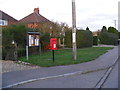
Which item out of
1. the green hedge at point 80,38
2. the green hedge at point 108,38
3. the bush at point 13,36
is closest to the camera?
the bush at point 13,36

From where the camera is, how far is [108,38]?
47125 mm

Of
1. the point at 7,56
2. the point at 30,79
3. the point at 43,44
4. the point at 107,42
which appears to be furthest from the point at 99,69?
the point at 107,42

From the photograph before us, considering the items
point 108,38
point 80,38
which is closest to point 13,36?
point 80,38

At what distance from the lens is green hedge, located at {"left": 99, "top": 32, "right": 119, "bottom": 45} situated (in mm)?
46469

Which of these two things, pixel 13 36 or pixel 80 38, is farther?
pixel 80 38

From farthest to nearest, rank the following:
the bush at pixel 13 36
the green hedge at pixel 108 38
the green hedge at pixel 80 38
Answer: the green hedge at pixel 108 38
the green hedge at pixel 80 38
the bush at pixel 13 36

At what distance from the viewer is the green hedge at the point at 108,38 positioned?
4647 cm

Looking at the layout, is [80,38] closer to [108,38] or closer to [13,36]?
[108,38]

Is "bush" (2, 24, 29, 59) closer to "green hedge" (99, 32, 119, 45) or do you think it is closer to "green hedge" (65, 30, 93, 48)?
"green hedge" (65, 30, 93, 48)

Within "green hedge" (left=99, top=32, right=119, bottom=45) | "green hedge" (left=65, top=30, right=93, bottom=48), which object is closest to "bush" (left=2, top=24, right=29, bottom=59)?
"green hedge" (left=65, top=30, right=93, bottom=48)

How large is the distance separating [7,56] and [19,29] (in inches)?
135

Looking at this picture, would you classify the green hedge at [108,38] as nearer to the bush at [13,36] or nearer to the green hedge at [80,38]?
the green hedge at [80,38]

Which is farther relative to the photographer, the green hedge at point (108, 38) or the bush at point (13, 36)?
the green hedge at point (108, 38)

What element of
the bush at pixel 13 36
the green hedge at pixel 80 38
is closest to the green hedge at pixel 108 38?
the green hedge at pixel 80 38
